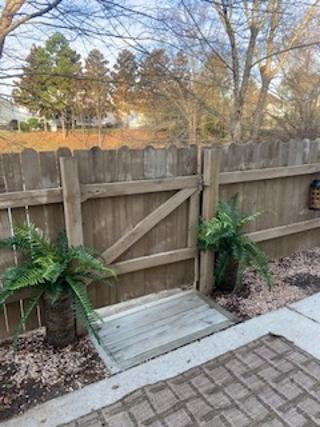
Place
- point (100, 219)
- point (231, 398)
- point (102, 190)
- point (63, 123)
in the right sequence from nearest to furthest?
point (231, 398) → point (102, 190) → point (100, 219) → point (63, 123)

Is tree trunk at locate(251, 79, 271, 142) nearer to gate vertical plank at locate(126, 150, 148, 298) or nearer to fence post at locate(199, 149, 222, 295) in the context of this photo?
fence post at locate(199, 149, 222, 295)

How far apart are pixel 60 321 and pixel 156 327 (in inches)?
30.6

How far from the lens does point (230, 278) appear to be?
292cm

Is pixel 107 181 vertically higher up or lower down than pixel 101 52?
lower down

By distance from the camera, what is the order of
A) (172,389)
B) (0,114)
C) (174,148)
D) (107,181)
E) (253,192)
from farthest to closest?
(0,114) → (253,192) → (174,148) → (107,181) → (172,389)

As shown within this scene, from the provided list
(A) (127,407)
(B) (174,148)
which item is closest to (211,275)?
(B) (174,148)

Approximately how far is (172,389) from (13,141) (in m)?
3.94

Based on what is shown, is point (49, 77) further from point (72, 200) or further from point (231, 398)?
point (231, 398)

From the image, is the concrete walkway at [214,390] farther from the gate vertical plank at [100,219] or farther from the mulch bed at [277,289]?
the gate vertical plank at [100,219]

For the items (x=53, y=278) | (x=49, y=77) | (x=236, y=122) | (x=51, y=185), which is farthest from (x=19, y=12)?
(x=236, y=122)

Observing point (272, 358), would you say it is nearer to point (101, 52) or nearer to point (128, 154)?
point (128, 154)

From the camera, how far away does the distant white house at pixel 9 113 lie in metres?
3.99

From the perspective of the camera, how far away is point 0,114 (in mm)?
4137

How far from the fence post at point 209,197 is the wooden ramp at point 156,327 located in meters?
0.18
